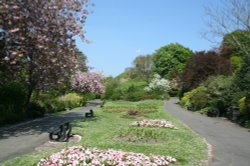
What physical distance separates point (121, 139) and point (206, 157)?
3395 millimetres

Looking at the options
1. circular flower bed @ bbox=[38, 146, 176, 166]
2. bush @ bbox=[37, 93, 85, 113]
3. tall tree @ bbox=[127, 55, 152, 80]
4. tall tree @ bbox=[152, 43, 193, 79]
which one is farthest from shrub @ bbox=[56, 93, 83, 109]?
tall tree @ bbox=[127, 55, 152, 80]

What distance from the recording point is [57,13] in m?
15.7

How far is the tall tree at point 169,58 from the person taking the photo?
79438mm

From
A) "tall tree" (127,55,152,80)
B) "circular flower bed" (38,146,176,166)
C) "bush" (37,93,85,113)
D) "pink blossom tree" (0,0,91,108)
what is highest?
"tall tree" (127,55,152,80)

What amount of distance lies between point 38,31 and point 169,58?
66405mm

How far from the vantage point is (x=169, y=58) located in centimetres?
7994

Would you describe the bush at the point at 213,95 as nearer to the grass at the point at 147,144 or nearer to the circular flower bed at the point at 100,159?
the grass at the point at 147,144

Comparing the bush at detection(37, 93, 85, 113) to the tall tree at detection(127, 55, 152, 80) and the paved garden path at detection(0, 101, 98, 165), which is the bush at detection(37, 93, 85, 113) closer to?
the paved garden path at detection(0, 101, 98, 165)

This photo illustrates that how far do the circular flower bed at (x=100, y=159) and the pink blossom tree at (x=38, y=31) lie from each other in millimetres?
7711

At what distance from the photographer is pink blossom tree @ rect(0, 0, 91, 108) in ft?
48.4

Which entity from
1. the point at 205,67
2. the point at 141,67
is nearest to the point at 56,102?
the point at 205,67

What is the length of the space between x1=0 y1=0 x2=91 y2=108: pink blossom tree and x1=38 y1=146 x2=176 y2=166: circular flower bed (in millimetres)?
7711

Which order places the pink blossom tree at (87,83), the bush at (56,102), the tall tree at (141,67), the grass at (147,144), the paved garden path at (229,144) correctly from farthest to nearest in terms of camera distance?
1. the tall tree at (141,67)
2. the pink blossom tree at (87,83)
3. the bush at (56,102)
4. the paved garden path at (229,144)
5. the grass at (147,144)

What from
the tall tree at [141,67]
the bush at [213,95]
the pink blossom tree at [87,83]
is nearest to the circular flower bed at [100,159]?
the bush at [213,95]
